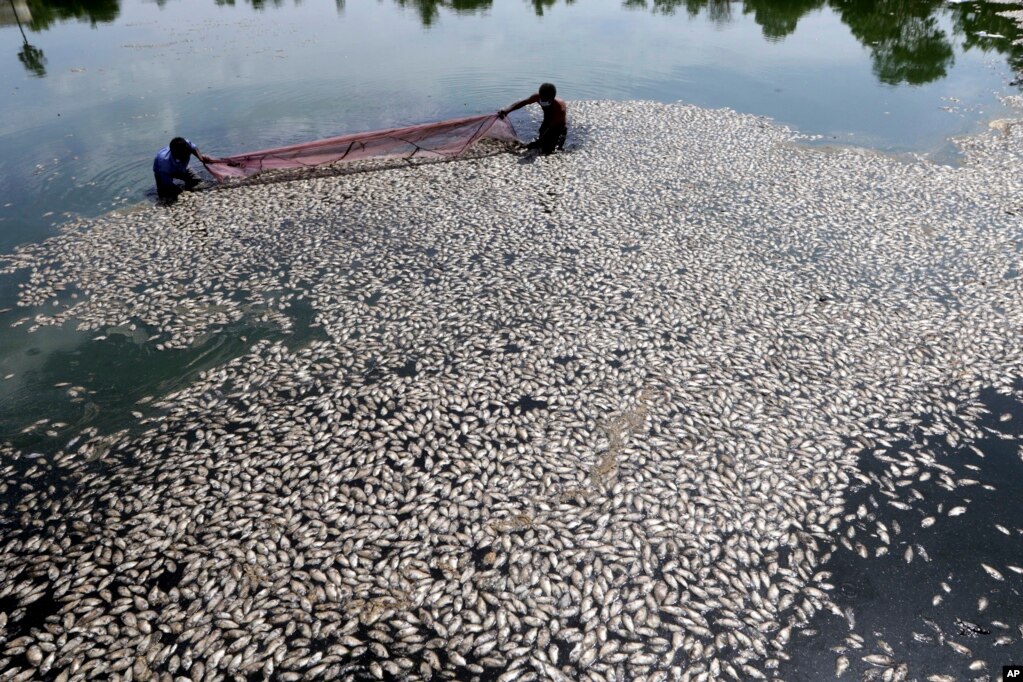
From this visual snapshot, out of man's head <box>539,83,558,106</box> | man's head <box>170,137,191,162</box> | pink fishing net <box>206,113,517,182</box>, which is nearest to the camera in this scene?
man's head <box>170,137,191,162</box>

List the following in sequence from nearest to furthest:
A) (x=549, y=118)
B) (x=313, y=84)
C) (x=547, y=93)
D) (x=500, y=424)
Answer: (x=500, y=424) < (x=547, y=93) < (x=549, y=118) < (x=313, y=84)

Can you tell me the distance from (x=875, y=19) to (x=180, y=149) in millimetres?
28042

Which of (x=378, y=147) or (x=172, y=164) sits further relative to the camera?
(x=378, y=147)

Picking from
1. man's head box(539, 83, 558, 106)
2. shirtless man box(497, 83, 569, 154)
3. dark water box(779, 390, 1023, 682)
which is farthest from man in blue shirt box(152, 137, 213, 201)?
dark water box(779, 390, 1023, 682)

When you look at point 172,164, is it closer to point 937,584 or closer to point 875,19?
point 937,584

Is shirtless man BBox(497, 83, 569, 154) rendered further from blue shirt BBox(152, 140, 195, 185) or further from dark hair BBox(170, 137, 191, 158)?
blue shirt BBox(152, 140, 195, 185)

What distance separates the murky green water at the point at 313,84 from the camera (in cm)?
848

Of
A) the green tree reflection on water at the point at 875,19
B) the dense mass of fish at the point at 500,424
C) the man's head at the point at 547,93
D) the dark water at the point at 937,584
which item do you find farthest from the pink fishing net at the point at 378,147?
the green tree reflection on water at the point at 875,19

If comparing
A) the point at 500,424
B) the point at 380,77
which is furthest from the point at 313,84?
the point at 500,424

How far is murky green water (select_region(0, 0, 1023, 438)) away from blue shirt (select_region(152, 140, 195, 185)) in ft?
2.55

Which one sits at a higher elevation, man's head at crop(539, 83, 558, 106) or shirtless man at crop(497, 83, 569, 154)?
man's head at crop(539, 83, 558, 106)

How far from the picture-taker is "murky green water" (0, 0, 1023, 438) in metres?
8.48

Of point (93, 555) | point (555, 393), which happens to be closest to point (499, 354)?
point (555, 393)

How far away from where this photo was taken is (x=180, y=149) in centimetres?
1170
